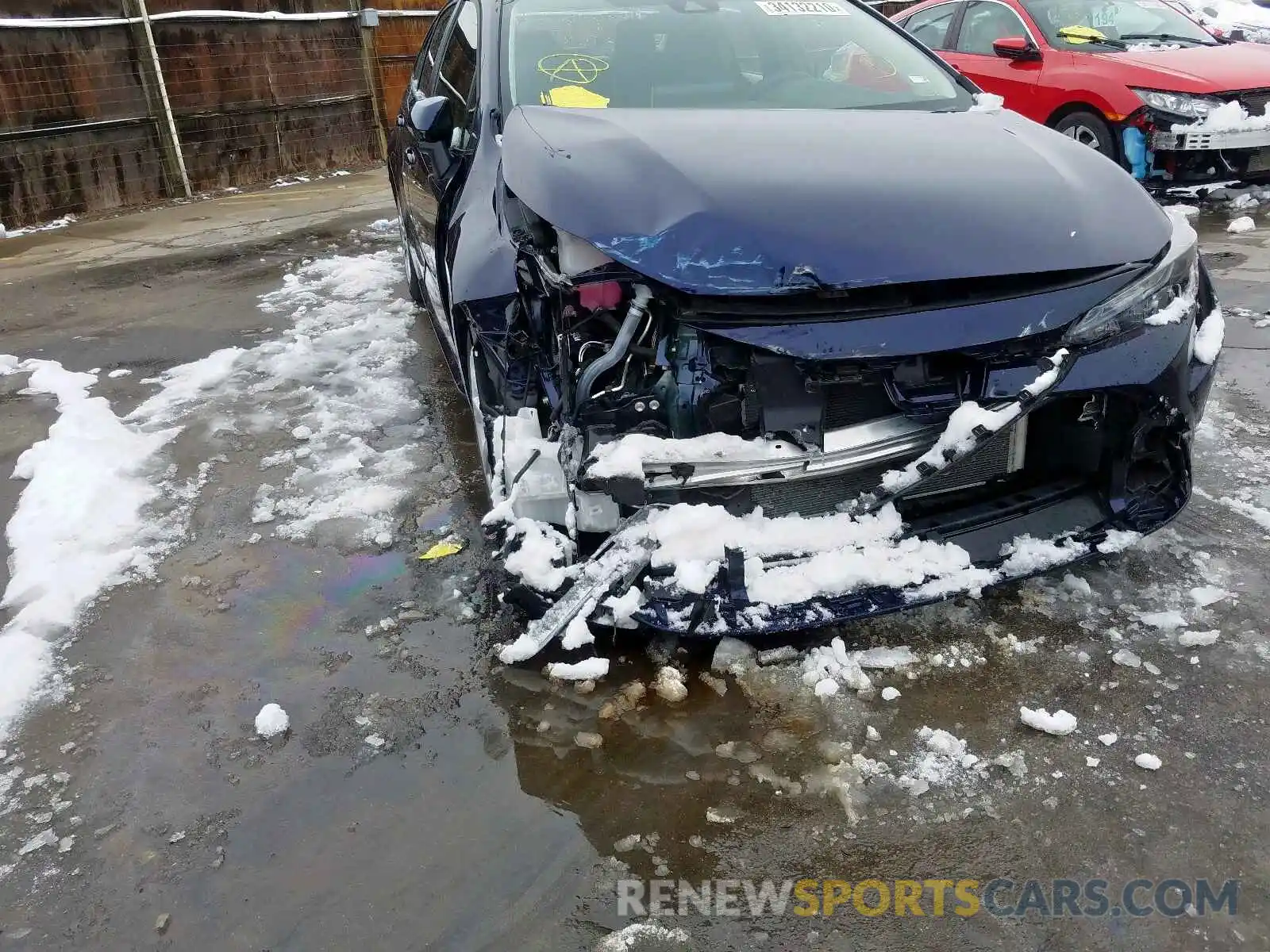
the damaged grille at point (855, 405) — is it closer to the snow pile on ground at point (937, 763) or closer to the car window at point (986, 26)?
the snow pile on ground at point (937, 763)

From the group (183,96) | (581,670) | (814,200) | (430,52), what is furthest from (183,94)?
(581,670)

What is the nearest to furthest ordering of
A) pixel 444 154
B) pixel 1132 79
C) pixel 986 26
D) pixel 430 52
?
pixel 444 154
pixel 430 52
pixel 1132 79
pixel 986 26

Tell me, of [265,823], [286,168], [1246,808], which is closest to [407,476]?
[265,823]

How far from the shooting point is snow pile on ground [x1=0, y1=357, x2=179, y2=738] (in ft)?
8.80

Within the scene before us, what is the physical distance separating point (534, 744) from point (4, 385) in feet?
13.4

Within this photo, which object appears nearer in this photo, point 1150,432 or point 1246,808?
point 1246,808

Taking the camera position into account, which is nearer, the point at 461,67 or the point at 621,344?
the point at 621,344

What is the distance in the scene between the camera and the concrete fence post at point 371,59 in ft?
37.5

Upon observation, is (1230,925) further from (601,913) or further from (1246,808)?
(601,913)

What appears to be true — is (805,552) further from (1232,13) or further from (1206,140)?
(1232,13)

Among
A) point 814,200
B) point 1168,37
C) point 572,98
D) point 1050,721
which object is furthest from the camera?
point 1168,37

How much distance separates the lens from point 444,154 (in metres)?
3.50

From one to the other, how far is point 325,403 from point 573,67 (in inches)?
75.5

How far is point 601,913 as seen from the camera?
177 cm
